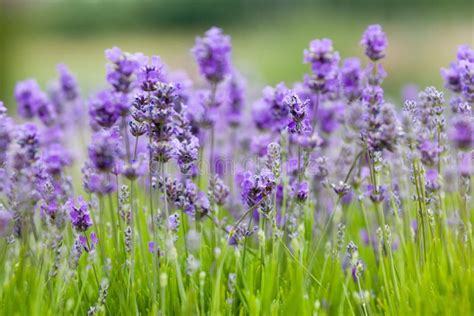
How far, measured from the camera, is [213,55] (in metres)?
3.48

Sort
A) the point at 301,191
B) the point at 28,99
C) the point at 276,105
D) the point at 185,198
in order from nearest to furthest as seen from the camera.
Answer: the point at 185,198 → the point at 301,191 → the point at 276,105 → the point at 28,99

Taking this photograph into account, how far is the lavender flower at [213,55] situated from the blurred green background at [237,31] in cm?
649

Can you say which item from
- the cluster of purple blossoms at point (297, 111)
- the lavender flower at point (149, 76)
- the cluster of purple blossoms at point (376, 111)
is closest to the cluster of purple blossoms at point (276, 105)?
the cluster of purple blossoms at point (376, 111)

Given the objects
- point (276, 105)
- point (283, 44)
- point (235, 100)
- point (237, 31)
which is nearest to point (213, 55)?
point (276, 105)

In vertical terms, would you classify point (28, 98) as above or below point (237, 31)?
below

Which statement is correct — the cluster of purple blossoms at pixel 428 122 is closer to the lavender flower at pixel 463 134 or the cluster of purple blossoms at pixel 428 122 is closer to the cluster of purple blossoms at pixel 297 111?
the lavender flower at pixel 463 134

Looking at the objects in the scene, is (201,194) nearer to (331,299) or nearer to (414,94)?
(331,299)

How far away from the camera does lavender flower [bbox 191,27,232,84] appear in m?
3.46

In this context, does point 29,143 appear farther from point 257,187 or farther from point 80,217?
point 257,187

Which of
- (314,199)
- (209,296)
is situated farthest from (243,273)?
(314,199)

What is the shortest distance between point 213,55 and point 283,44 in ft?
39.5

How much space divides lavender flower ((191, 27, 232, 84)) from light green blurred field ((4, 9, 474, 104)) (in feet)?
26.3

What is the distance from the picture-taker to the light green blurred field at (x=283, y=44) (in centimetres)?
1322

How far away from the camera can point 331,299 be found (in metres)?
2.65
